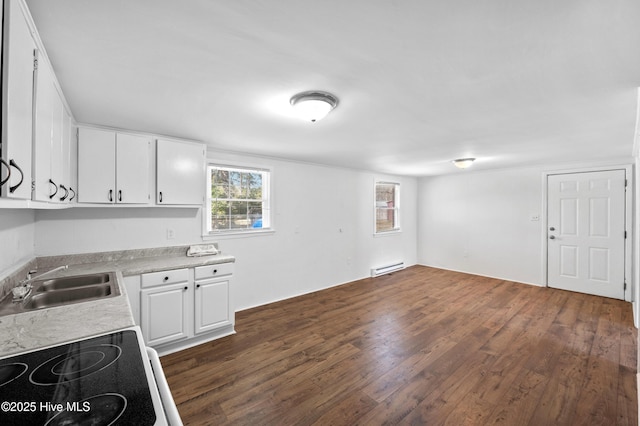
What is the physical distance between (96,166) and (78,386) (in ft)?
7.73

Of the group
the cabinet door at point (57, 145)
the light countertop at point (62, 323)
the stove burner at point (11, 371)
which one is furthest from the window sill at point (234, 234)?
the stove burner at point (11, 371)

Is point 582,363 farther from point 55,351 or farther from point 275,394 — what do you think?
point 55,351

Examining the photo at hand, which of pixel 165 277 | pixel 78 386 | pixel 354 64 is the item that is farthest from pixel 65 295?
pixel 354 64

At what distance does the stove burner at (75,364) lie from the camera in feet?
3.11

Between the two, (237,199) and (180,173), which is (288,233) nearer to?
(237,199)

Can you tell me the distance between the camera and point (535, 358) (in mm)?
2621

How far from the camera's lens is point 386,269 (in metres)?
5.85

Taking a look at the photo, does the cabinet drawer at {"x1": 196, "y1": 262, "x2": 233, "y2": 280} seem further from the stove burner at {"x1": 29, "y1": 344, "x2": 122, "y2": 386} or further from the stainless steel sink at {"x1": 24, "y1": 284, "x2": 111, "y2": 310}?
the stove burner at {"x1": 29, "y1": 344, "x2": 122, "y2": 386}

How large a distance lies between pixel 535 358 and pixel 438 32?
9.75 ft

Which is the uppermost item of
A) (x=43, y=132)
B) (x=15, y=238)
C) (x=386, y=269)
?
(x=43, y=132)

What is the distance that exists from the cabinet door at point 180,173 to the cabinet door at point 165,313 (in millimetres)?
938

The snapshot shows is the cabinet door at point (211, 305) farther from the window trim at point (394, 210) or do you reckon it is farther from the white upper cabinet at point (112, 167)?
the window trim at point (394, 210)

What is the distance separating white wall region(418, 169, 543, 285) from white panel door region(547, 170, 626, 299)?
8.4 inches

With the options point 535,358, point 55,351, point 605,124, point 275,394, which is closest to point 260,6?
point 55,351
